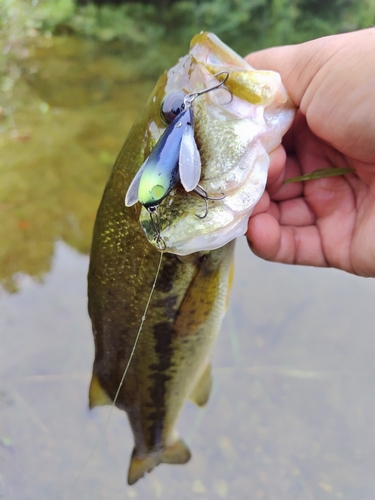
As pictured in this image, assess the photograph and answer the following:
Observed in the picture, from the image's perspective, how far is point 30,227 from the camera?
320 cm

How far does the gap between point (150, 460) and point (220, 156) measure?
1393 mm

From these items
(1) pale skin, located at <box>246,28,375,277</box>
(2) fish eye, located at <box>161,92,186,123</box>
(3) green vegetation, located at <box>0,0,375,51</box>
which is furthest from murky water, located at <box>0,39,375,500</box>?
(3) green vegetation, located at <box>0,0,375,51</box>

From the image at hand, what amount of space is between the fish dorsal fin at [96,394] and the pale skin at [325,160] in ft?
2.61

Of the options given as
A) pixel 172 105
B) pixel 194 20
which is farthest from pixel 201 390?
pixel 194 20

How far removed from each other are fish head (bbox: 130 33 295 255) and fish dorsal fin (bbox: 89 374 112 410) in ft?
2.49

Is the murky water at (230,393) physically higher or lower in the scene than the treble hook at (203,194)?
lower

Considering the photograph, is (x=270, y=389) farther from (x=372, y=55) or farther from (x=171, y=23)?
(x=171, y=23)

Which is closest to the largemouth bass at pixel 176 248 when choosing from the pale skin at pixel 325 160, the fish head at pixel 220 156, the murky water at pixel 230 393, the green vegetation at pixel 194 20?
the fish head at pixel 220 156

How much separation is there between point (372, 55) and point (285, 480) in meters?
2.12

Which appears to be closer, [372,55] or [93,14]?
[372,55]

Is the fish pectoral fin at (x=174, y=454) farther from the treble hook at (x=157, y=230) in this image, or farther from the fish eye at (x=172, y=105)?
the fish eye at (x=172, y=105)

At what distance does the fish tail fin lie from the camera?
64.4 inches

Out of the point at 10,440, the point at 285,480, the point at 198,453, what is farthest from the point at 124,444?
the point at 285,480

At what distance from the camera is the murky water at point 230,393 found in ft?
6.89
